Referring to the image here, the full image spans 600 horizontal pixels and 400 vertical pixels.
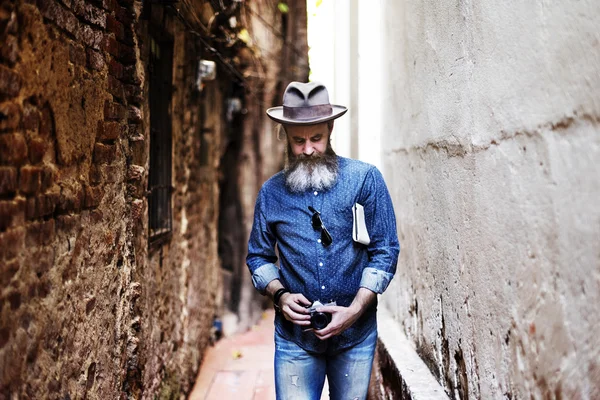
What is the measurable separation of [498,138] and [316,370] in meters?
→ 1.28

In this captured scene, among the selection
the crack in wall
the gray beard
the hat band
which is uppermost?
the hat band

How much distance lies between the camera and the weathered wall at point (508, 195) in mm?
1656

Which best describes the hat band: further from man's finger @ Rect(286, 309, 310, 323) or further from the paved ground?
the paved ground

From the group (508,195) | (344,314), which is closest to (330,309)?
(344,314)

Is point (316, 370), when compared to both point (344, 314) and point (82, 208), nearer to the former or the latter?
point (344, 314)

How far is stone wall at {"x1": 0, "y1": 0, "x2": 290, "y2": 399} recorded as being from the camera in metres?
1.99

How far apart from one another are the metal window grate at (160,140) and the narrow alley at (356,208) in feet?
0.07

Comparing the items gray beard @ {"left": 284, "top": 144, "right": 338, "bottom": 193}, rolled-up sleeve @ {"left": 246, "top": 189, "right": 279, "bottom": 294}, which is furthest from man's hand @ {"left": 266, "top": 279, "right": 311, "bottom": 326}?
gray beard @ {"left": 284, "top": 144, "right": 338, "bottom": 193}

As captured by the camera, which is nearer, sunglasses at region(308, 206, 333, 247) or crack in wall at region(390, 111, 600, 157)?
crack in wall at region(390, 111, 600, 157)

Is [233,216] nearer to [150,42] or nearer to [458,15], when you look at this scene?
[150,42]

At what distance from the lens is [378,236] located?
274 centimetres

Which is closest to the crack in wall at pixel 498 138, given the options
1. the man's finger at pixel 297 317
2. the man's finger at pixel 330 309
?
the man's finger at pixel 330 309

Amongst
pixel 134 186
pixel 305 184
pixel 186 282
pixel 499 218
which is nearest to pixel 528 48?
pixel 499 218

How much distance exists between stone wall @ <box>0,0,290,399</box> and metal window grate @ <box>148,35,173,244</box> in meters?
0.10
